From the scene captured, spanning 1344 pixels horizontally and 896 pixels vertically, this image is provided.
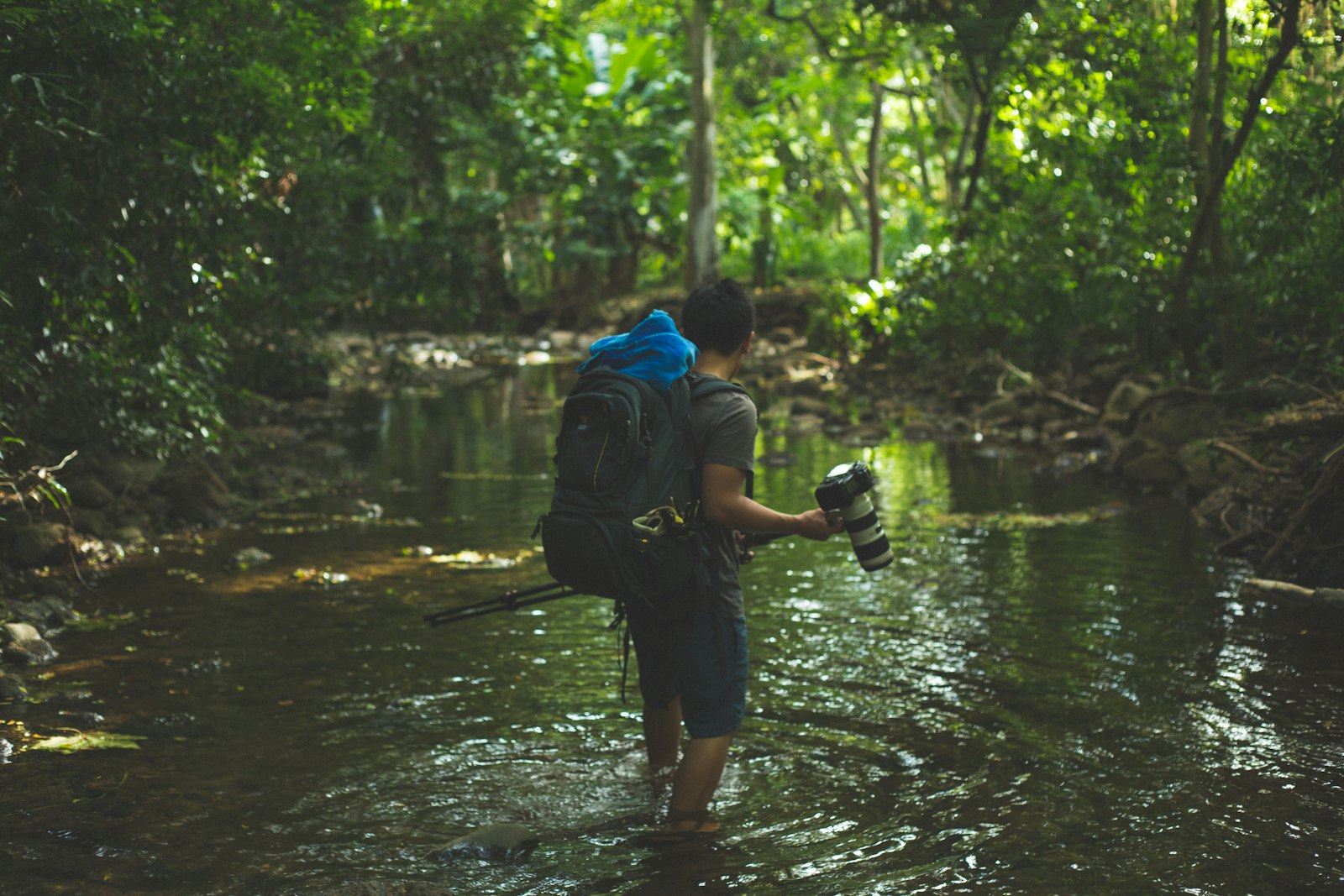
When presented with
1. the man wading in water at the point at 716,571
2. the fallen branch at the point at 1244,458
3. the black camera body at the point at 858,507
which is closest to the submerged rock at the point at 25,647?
the man wading in water at the point at 716,571

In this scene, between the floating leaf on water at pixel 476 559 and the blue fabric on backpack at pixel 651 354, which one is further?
the floating leaf on water at pixel 476 559

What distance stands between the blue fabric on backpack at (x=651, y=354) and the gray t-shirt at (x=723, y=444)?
0.42ft

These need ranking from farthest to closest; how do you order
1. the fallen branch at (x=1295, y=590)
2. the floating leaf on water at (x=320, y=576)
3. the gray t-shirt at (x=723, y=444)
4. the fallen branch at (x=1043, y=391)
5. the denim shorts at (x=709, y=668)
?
the fallen branch at (x=1043, y=391)
the floating leaf on water at (x=320, y=576)
the fallen branch at (x=1295, y=590)
the denim shorts at (x=709, y=668)
the gray t-shirt at (x=723, y=444)

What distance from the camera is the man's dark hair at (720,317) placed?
4270 mm

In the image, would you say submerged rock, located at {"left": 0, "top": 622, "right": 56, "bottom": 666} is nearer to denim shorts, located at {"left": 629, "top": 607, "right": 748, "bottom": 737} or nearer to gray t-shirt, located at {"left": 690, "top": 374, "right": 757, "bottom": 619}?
denim shorts, located at {"left": 629, "top": 607, "right": 748, "bottom": 737}

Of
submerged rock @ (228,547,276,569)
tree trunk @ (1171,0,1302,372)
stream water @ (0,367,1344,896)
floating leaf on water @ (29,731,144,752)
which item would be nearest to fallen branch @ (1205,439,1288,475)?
stream water @ (0,367,1344,896)

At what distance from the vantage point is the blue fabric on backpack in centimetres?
408

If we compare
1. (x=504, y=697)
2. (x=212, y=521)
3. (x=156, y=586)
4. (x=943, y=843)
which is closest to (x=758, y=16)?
(x=212, y=521)

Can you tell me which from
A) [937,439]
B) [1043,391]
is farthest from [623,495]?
[1043,391]

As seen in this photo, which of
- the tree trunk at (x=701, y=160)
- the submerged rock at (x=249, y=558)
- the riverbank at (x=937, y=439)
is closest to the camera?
the riverbank at (x=937, y=439)

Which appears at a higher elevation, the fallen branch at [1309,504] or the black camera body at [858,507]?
the black camera body at [858,507]

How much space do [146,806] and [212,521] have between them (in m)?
5.88

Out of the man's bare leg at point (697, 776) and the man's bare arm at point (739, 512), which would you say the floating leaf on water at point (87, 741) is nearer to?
the man's bare leg at point (697, 776)

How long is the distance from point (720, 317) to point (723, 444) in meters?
0.45
